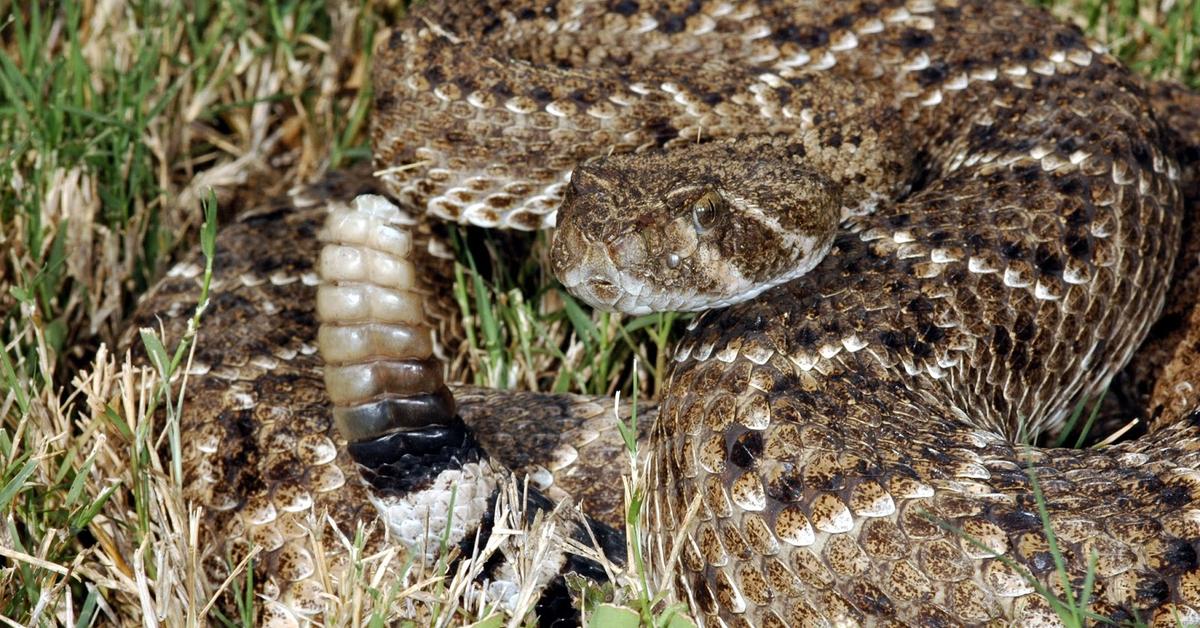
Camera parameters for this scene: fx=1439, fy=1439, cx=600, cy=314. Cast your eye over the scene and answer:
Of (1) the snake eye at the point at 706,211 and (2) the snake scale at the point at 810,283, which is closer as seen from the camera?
(2) the snake scale at the point at 810,283

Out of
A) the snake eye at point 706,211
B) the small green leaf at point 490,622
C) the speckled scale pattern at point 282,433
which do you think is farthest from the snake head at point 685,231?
the small green leaf at point 490,622

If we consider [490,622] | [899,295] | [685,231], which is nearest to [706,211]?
[685,231]

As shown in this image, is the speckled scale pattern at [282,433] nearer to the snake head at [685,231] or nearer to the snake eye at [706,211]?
the snake head at [685,231]

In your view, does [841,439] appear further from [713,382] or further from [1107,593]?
[1107,593]

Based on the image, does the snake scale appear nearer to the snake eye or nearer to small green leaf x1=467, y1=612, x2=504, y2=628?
the snake eye

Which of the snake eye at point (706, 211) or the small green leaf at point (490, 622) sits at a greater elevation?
the snake eye at point (706, 211)

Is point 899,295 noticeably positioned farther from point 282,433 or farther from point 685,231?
point 282,433

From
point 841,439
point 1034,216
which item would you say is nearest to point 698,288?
point 841,439
